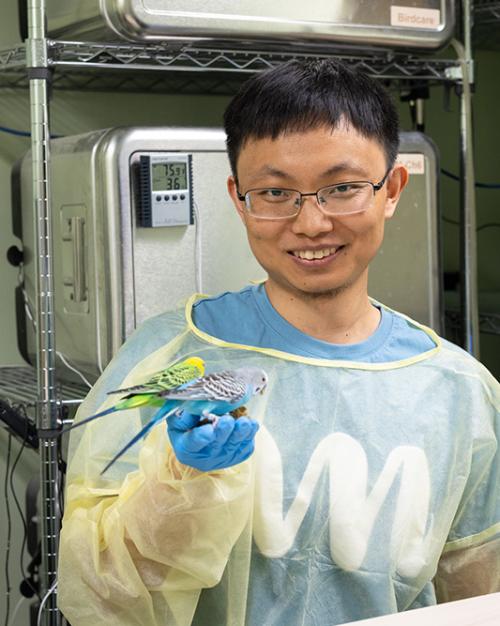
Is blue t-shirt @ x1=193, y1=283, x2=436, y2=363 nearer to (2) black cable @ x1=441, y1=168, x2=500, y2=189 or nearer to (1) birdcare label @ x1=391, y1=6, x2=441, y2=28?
(1) birdcare label @ x1=391, y1=6, x2=441, y2=28

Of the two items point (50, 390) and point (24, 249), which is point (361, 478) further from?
point (24, 249)

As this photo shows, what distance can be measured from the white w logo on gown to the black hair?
0.39 metres

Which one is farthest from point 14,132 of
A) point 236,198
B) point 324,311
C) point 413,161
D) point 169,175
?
point 324,311

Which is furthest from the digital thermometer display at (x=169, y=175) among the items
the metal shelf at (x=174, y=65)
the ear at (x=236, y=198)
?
the ear at (x=236, y=198)

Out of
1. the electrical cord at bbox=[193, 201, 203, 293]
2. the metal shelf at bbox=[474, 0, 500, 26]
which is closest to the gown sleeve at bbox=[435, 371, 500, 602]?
the electrical cord at bbox=[193, 201, 203, 293]

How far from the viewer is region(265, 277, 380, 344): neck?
54.5 inches

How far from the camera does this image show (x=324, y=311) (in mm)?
1388

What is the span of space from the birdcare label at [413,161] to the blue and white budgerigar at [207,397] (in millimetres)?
1083

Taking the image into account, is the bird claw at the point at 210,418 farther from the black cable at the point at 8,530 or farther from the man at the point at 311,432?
the black cable at the point at 8,530

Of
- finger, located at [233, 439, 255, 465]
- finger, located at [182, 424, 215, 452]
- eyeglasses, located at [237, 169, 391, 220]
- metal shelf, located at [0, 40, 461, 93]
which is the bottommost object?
finger, located at [233, 439, 255, 465]

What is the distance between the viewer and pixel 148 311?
1.80 metres

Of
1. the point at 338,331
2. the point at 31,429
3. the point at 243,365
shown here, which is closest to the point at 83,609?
the point at 243,365

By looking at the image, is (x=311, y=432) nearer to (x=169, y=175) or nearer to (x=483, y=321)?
(x=169, y=175)

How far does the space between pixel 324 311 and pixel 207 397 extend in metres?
0.45
